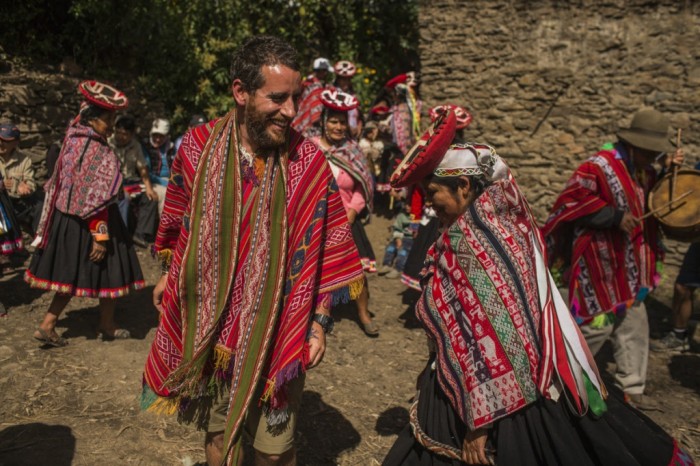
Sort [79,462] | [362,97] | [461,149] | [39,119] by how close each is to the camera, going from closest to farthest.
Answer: [461,149]
[79,462]
[39,119]
[362,97]

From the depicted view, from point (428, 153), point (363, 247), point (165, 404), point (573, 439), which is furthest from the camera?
point (363, 247)

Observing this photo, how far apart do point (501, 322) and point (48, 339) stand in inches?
171

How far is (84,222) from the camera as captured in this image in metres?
5.23

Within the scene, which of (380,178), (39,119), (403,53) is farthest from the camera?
(403,53)

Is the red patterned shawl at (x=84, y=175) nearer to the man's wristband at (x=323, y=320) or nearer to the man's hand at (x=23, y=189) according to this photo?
the man's hand at (x=23, y=189)

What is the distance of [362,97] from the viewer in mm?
12930

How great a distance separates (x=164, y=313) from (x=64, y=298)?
2942 mm

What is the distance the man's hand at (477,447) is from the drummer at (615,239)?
2.29 meters

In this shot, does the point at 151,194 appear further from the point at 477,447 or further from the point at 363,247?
the point at 477,447

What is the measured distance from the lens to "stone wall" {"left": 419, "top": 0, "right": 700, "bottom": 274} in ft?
26.5

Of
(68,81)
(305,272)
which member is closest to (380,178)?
(68,81)

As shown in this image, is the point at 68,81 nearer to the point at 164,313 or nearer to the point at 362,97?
the point at 362,97

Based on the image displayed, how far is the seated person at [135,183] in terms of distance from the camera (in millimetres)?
7781

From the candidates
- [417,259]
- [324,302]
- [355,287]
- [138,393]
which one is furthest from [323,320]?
[417,259]
